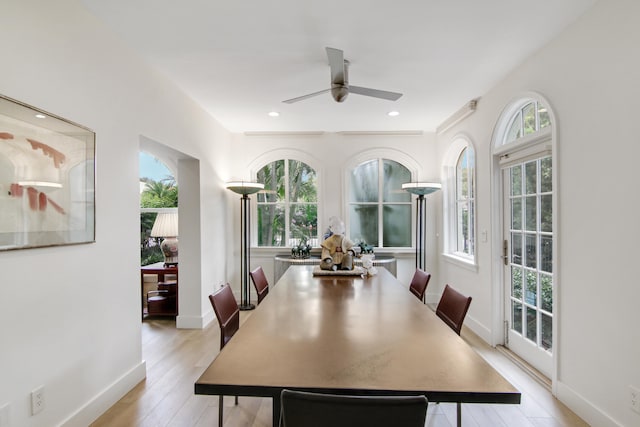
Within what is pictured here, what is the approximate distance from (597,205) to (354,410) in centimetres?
203

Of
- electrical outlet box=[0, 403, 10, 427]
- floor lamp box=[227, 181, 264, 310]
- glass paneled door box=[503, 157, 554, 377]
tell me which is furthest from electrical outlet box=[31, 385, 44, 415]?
glass paneled door box=[503, 157, 554, 377]

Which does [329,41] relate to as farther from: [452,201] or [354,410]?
[452,201]

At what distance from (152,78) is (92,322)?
1962mm

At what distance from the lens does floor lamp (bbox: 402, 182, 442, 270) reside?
429 cm

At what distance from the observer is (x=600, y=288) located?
77.7 inches

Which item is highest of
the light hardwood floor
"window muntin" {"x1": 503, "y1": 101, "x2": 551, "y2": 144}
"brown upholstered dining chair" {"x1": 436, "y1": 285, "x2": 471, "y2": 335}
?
"window muntin" {"x1": 503, "y1": 101, "x2": 551, "y2": 144}

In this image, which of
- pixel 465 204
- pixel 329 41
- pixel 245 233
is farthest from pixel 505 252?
pixel 245 233

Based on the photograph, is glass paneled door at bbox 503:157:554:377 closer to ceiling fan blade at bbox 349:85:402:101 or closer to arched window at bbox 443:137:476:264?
arched window at bbox 443:137:476:264

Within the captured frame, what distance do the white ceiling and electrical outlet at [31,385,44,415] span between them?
217 centimetres

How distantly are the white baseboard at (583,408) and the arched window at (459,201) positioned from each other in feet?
5.79

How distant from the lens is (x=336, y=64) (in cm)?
234

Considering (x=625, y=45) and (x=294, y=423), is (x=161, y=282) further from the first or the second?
(x=625, y=45)

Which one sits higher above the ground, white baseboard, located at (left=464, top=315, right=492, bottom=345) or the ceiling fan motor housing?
the ceiling fan motor housing

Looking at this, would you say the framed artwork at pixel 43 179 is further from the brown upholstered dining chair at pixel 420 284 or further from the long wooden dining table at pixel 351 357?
the brown upholstered dining chair at pixel 420 284
